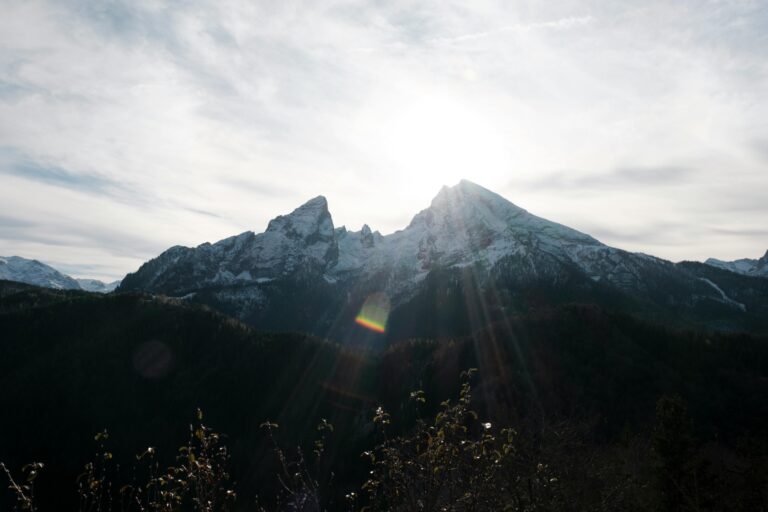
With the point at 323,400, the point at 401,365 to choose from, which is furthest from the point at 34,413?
the point at 401,365

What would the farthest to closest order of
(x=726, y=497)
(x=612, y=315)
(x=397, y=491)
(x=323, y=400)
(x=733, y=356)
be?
(x=323, y=400) → (x=612, y=315) → (x=733, y=356) → (x=726, y=497) → (x=397, y=491)

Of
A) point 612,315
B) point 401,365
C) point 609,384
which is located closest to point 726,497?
point 609,384

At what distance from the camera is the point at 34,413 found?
174m

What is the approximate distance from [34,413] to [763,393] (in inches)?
8636

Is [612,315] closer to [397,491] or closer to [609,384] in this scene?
[609,384]

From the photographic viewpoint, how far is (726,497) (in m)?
39.4

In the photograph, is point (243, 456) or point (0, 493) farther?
point (243, 456)

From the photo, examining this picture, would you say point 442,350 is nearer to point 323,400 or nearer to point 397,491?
point 323,400

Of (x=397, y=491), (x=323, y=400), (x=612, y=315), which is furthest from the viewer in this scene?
(x=323, y=400)

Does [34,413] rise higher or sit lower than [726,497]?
lower

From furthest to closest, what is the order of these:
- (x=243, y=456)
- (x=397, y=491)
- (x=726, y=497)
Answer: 1. (x=243, y=456)
2. (x=726, y=497)
3. (x=397, y=491)

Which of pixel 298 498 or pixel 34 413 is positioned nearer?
pixel 298 498

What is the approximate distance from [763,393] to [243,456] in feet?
476

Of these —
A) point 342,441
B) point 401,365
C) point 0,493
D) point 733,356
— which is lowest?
point 0,493
